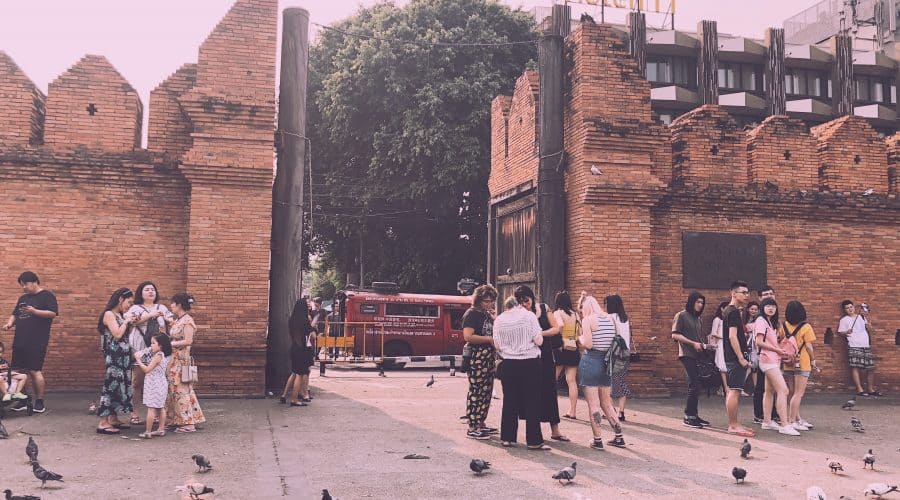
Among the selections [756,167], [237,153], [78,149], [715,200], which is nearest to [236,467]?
[237,153]

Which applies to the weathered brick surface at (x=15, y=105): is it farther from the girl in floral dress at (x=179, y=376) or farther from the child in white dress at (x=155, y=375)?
the child in white dress at (x=155, y=375)

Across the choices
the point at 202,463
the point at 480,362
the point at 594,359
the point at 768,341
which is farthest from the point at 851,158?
the point at 202,463

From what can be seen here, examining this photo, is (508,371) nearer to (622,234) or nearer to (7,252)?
(622,234)

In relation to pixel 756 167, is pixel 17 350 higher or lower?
lower

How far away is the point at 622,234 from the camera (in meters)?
11.3

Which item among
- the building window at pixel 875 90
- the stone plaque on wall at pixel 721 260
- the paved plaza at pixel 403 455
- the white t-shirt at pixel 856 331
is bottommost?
the paved plaza at pixel 403 455

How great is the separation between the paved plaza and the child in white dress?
26cm

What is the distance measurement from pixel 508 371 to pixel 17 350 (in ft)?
21.0

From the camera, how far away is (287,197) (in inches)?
444

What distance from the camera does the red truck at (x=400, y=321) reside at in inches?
802

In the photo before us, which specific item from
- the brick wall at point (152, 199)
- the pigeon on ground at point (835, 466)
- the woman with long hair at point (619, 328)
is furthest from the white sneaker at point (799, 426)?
the brick wall at point (152, 199)

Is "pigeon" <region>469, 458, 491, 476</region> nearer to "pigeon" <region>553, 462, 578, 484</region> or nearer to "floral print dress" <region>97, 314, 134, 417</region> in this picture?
"pigeon" <region>553, 462, 578, 484</region>

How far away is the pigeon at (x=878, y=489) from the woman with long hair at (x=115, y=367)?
7289 mm

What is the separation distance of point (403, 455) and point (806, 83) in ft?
127
